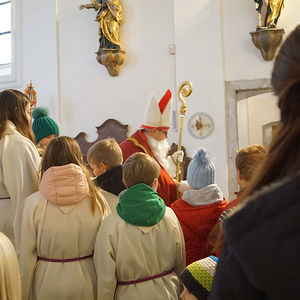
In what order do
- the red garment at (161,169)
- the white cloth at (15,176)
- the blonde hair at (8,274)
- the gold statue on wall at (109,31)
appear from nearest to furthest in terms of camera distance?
the blonde hair at (8,274) → the white cloth at (15,176) → the red garment at (161,169) → the gold statue on wall at (109,31)

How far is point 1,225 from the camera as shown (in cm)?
301

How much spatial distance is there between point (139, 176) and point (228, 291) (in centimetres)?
160

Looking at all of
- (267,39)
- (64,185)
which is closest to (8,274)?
(64,185)

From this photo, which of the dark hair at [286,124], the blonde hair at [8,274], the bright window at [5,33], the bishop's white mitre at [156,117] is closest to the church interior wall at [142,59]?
the bright window at [5,33]

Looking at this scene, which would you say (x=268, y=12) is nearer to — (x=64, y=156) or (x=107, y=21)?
(x=107, y=21)

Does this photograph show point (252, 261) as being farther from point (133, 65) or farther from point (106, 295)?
point (133, 65)

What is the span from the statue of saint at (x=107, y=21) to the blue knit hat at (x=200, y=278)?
6615mm

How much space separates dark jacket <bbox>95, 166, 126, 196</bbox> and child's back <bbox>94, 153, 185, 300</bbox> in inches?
23.9

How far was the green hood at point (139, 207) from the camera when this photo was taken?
2277mm

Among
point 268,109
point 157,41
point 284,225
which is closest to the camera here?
point 284,225

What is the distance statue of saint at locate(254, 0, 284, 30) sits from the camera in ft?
21.4

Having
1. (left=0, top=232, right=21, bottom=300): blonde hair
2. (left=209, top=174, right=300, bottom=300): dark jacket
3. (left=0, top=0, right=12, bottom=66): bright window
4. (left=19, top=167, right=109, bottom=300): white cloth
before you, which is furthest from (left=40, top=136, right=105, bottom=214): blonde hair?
(left=0, top=0, right=12, bottom=66): bright window

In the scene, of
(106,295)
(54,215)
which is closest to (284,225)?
(106,295)

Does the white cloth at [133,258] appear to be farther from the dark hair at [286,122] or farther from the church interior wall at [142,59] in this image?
the church interior wall at [142,59]
